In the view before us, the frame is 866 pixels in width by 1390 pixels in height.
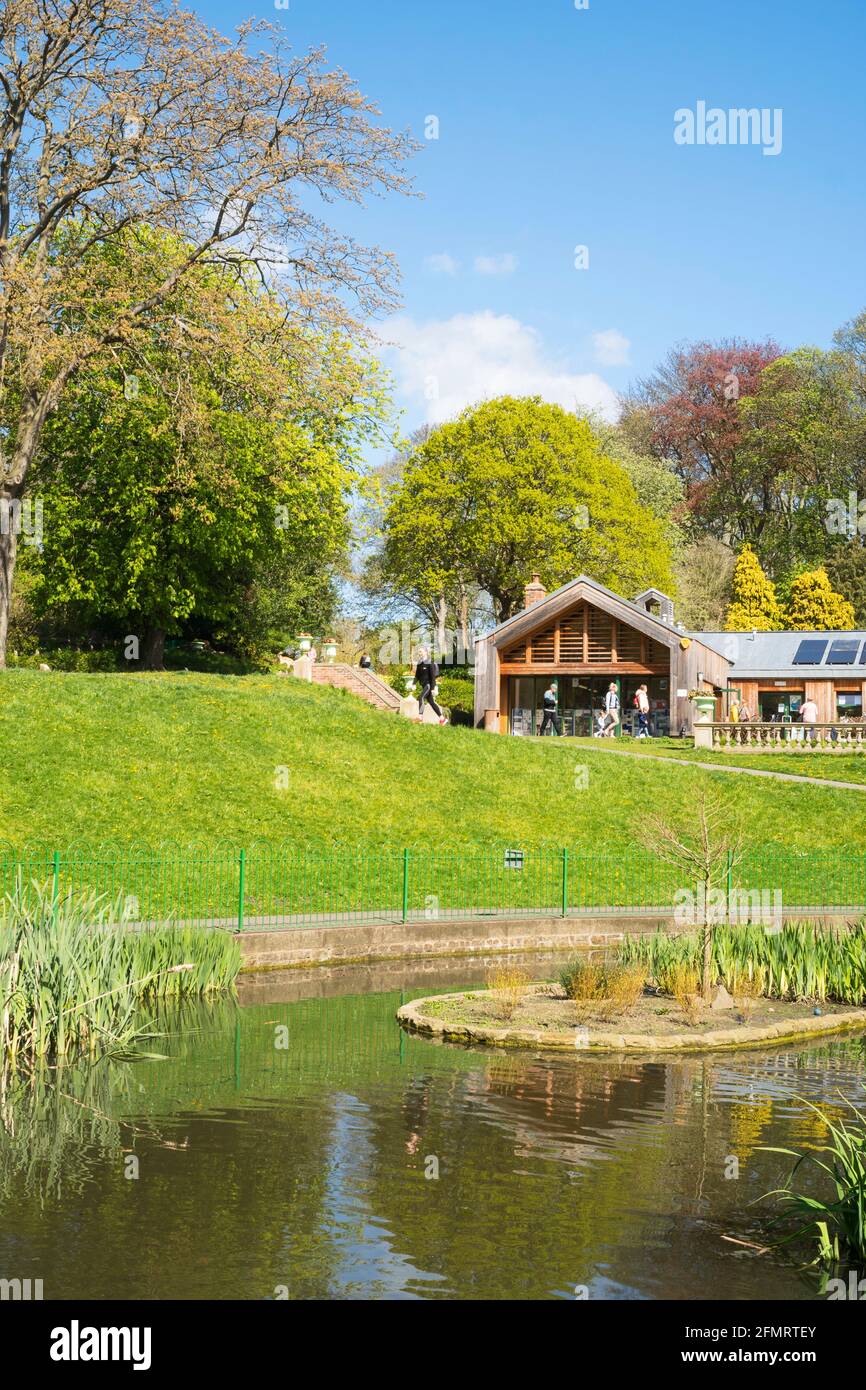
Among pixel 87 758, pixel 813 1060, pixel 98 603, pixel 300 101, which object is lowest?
pixel 813 1060

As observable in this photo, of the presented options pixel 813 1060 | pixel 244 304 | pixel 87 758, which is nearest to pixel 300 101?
pixel 244 304

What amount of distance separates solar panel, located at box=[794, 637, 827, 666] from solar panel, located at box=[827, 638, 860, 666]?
13.2 inches

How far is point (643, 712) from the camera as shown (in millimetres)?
47188

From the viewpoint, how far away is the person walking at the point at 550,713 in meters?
48.1

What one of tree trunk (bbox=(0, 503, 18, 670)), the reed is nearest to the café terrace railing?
tree trunk (bbox=(0, 503, 18, 670))

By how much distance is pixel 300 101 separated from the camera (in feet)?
113

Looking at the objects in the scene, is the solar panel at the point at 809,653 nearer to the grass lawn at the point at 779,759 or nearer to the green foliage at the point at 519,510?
the green foliage at the point at 519,510

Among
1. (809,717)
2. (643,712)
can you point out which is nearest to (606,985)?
(643,712)

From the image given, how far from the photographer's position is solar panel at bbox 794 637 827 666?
5196 cm

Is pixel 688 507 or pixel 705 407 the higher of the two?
pixel 705 407

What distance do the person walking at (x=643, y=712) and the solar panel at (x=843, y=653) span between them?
26.9ft

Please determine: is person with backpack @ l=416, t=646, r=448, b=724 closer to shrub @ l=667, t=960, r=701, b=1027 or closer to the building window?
the building window

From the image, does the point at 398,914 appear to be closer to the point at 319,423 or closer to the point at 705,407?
the point at 319,423

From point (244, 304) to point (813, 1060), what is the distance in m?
26.2
